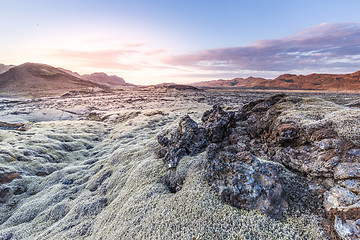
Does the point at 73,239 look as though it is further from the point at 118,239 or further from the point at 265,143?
the point at 265,143

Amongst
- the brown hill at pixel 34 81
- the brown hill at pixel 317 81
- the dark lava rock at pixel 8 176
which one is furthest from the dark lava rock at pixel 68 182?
the brown hill at pixel 317 81

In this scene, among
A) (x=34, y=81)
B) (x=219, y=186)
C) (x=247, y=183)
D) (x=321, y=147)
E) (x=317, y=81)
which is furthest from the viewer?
(x=317, y=81)

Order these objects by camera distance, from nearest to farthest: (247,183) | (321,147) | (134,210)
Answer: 1. (247,183)
2. (321,147)
3. (134,210)

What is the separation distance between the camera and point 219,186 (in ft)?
16.3

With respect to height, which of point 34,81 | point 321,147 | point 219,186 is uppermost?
point 34,81

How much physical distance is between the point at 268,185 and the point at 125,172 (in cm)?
623

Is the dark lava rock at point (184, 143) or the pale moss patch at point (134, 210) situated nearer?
the pale moss patch at point (134, 210)

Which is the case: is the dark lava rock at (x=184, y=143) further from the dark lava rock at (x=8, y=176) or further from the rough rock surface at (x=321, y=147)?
the dark lava rock at (x=8, y=176)

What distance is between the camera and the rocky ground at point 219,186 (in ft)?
13.2

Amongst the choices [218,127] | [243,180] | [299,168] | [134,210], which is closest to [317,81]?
[218,127]

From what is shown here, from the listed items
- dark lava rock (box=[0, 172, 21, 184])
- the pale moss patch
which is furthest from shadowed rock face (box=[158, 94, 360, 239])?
dark lava rock (box=[0, 172, 21, 184])

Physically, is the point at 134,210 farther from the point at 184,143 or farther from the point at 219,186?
the point at 184,143

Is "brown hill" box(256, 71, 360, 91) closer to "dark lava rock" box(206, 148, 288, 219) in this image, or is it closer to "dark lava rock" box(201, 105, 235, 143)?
"dark lava rock" box(201, 105, 235, 143)

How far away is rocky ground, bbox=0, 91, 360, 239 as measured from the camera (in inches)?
158
